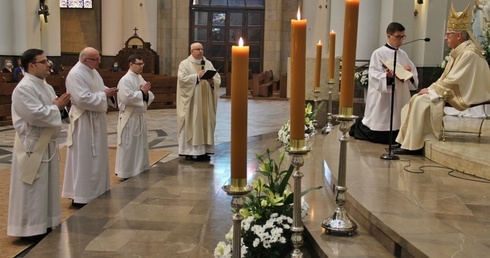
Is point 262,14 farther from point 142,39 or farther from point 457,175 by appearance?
point 457,175

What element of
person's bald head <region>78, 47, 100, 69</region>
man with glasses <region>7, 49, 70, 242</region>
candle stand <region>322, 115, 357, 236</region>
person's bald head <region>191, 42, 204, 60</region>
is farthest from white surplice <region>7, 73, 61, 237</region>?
person's bald head <region>191, 42, 204, 60</region>

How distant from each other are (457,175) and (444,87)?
4.09ft

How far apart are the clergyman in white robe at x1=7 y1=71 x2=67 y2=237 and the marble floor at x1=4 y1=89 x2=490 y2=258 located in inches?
9.1

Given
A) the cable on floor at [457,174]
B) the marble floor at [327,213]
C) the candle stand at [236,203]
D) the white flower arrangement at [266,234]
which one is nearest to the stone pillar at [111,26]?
the marble floor at [327,213]

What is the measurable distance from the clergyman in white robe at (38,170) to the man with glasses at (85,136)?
33.1 inches

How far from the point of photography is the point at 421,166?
518 centimetres

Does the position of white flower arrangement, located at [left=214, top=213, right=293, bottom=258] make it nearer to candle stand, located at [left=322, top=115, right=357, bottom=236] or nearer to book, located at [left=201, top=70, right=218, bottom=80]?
candle stand, located at [left=322, top=115, right=357, bottom=236]

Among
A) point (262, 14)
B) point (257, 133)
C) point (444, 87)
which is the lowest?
point (257, 133)

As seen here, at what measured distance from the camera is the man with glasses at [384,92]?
6188 mm

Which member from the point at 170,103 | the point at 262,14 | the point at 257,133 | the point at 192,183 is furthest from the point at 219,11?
the point at 192,183

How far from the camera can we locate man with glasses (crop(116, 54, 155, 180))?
22.9ft

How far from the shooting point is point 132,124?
7082 mm

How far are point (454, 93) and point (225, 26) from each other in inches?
744

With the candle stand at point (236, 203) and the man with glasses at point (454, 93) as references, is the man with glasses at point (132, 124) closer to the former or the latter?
the man with glasses at point (454, 93)
